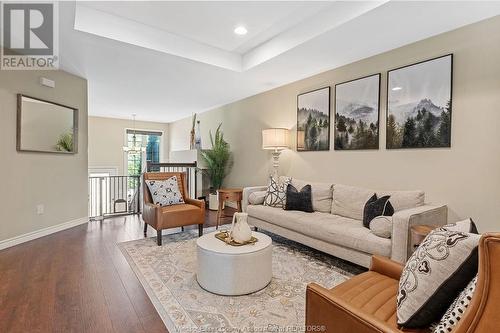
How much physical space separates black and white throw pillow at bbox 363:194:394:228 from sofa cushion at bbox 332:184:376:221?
0.27 meters

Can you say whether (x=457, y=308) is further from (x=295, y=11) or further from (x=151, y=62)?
(x=151, y=62)

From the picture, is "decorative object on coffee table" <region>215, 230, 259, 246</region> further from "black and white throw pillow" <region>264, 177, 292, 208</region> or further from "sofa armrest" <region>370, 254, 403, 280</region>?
"black and white throw pillow" <region>264, 177, 292, 208</region>

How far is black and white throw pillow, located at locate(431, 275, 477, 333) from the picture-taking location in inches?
34.8

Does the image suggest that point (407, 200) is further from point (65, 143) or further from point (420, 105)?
point (65, 143)

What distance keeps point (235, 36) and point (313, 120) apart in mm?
1682

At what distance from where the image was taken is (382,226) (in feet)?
7.73

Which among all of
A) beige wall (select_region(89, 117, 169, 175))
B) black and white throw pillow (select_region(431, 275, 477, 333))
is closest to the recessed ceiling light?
black and white throw pillow (select_region(431, 275, 477, 333))

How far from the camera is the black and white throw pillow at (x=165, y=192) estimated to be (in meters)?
3.70

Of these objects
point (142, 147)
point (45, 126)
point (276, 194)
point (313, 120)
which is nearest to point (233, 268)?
point (276, 194)

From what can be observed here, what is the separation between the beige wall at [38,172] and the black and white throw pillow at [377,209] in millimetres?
4387

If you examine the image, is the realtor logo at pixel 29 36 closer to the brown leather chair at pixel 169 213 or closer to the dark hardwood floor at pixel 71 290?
the brown leather chair at pixel 169 213

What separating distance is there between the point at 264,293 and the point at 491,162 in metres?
2.41

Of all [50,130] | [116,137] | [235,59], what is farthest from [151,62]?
[116,137]

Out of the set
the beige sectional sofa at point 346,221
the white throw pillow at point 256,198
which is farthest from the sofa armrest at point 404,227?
the white throw pillow at point 256,198
